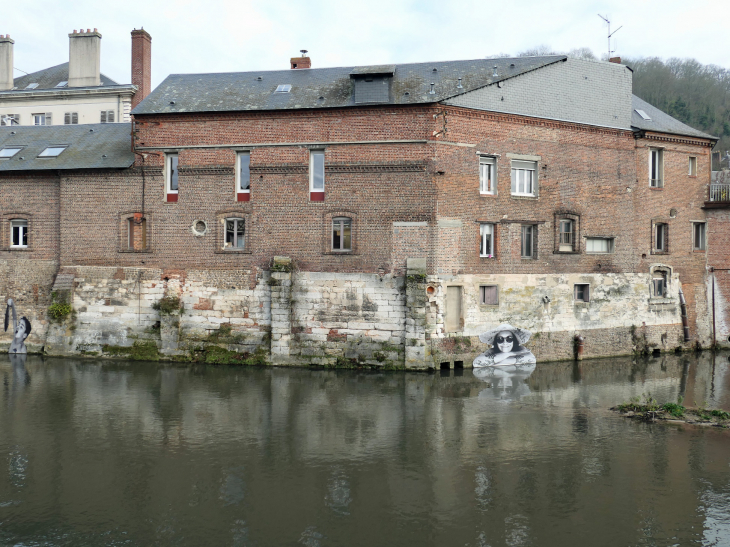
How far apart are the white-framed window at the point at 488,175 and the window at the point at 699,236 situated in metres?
10.5

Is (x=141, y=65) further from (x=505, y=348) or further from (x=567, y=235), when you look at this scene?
(x=505, y=348)

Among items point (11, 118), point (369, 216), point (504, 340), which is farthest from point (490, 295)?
point (11, 118)

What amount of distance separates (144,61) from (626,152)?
2742 cm

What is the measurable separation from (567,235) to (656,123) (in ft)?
22.0

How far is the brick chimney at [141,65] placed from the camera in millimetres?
35688

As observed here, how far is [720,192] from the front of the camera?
26.8 m

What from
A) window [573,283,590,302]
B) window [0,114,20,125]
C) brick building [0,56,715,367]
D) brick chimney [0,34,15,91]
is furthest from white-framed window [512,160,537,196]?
brick chimney [0,34,15,91]

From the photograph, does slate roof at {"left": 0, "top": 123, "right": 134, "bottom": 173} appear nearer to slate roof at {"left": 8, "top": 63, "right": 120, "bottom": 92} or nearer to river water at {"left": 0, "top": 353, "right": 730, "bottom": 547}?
river water at {"left": 0, "top": 353, "right": 730, "bottom": 547}

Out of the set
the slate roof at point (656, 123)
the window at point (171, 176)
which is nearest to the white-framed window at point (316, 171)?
the window at point (171, 176)

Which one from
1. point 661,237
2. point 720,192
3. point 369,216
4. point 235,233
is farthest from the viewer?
point 720,192

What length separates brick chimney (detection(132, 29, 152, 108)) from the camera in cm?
3569

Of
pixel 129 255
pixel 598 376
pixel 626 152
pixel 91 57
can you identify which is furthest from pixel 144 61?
pixel 598 376

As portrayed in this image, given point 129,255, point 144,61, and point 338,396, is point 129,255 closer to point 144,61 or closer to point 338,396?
point 338,396

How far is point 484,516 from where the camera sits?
10016mm
